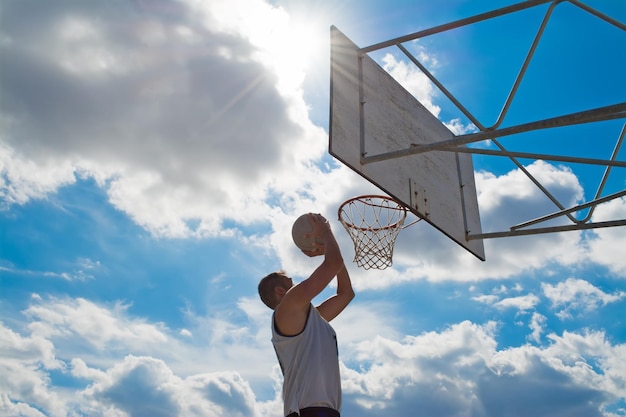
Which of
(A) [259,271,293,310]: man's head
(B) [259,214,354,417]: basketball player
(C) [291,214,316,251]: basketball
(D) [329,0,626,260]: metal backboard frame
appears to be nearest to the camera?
(B) [259,214,354,417]: basketball player

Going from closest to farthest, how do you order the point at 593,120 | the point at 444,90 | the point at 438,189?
the point at 593,120
the point at 444,90
the point at 438,189

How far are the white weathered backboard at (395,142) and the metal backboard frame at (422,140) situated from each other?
1 centimetres

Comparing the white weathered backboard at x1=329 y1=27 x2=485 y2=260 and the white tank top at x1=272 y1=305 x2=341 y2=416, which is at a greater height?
the white weathered backboard at x1=329 y1=27 x2=485 y2=260

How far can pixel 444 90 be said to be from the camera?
7070mm

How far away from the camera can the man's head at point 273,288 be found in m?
3.86

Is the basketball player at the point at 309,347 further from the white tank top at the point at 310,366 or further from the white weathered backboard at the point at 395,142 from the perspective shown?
the white weathered backboard at the point at 395,142

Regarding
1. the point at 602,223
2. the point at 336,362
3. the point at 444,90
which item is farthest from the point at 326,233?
the point at 602,223

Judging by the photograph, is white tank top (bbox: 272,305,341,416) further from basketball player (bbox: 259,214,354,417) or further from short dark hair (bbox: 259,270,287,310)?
short dark hair (bbox: 259,270,287,310)

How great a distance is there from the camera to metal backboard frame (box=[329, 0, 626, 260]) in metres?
5.97

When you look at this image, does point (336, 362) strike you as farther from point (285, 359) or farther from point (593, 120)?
point (593, 120)

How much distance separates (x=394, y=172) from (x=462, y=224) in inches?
69.6

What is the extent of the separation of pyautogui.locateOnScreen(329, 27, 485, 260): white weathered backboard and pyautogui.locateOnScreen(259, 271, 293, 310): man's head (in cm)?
217

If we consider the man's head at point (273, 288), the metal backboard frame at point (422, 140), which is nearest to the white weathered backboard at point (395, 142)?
the metal backboard frame at point (422, 140)

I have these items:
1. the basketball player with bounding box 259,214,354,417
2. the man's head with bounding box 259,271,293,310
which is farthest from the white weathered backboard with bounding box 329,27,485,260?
the basketball player with bounding box 259,214,354,417
